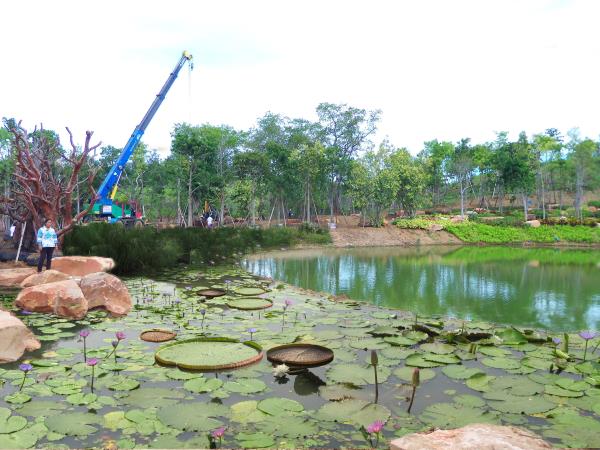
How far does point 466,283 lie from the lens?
480 inches

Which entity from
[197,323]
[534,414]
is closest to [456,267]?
[197,323]

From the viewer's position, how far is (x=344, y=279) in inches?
508

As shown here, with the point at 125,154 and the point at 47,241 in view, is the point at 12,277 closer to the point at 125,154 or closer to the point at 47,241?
the point at 47,241

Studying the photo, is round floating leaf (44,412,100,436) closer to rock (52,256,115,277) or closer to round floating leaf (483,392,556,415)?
round floating leaf (483,392,556,415)

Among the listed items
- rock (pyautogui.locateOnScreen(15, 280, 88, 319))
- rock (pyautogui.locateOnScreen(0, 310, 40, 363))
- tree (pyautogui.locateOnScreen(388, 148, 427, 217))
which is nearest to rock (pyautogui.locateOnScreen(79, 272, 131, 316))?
rock (pyautogui.locateOnScreen(15, 280, 88, 319))

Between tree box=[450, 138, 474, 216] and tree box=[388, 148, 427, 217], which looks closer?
tree box=[388, 148, 427, 217]

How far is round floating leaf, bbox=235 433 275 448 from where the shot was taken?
10.2ft

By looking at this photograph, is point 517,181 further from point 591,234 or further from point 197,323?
point 197,323

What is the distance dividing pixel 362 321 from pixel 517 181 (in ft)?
112

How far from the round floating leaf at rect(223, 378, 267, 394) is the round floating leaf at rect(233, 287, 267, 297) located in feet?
15.6

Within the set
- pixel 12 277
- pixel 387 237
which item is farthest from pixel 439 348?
pixel 387 237

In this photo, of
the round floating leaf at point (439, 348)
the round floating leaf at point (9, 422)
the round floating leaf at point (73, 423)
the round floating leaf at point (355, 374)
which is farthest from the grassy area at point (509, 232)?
the round floating leaf at point (9, 422)

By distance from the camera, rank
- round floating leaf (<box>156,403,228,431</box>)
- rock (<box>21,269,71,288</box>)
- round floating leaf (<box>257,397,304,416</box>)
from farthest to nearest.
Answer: rock (<box>21,269,71,288</box>)
round floating leaf (<box>257,397,304,416</box>)
round floating leaf (<box>156,403,228,431</box>)

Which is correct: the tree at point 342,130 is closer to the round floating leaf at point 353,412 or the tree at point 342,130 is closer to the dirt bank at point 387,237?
the dirt bank at point 387,237
